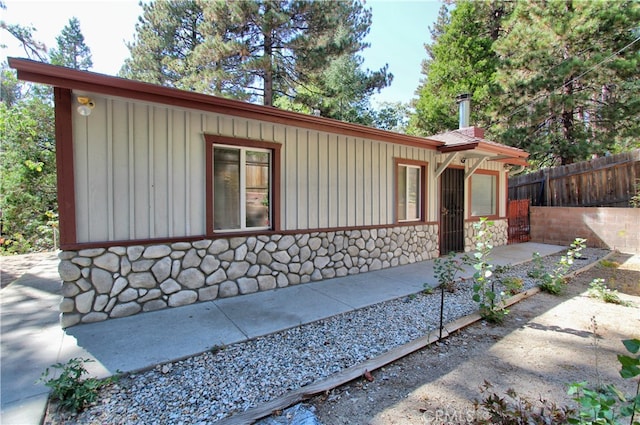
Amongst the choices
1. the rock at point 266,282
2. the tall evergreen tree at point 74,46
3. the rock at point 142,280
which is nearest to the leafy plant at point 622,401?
the rock at point 266,282

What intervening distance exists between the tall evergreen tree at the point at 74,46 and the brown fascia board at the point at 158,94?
76.9 feet

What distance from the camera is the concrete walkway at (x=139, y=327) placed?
102 inches

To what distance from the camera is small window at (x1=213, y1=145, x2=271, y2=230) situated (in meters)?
4.53

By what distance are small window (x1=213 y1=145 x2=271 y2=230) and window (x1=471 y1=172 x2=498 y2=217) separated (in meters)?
6.06

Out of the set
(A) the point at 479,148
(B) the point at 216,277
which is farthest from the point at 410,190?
(B) the point at 216,277

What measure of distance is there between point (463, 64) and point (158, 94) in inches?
532

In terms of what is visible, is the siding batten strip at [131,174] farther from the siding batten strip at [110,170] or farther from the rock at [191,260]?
the rock at [191,260]

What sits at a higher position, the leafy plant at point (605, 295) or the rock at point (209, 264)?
the rock at point (209, 264)

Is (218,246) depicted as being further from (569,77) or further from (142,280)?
(569,77)

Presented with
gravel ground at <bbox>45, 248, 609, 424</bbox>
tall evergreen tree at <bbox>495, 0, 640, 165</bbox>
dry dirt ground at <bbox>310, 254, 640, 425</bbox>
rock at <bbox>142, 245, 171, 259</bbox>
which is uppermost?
tall evergreen tree at <bbox>495, 0, 640, 165</bbox>

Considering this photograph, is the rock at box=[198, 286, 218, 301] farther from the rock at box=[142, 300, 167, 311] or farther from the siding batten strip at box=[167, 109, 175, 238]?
the siding batten strip at box=[167, 109, 175, 238]

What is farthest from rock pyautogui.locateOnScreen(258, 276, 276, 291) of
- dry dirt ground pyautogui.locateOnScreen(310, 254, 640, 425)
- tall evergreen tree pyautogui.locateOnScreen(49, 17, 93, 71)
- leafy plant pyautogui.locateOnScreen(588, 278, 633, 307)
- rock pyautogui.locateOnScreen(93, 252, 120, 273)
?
tall evergreen tree pyautogui.locateOnScreen(49, 17, 93, 71)

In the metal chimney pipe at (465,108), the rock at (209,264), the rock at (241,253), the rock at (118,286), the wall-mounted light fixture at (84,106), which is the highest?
the metal chimney pipe at (465,108)

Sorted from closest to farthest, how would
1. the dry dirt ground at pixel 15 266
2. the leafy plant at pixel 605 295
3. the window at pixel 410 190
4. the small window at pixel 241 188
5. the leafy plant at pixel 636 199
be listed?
the leafy plant at pixel 605 295 < the small window at pixel 241 188 < the dry dirt ground at pixel 15 266 < the window at pixel 410 190 < the leafy plant at pixel 636 199
